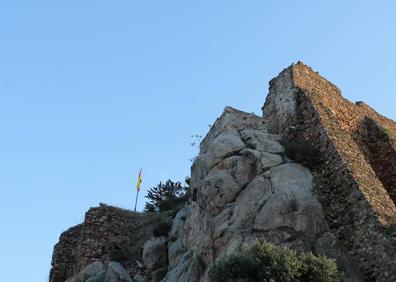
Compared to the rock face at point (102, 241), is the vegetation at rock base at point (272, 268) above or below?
below

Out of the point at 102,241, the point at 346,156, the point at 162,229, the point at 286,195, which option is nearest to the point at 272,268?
the point at 286,195

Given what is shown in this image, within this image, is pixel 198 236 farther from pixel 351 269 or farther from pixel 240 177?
pixel 351 269

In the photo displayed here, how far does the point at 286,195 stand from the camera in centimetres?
1466

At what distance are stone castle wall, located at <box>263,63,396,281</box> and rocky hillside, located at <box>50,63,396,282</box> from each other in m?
0.04

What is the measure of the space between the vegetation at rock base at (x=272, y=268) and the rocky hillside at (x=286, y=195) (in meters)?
1.94

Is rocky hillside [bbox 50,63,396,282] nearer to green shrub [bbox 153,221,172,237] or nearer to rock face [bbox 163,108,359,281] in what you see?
rock face [bbox 163,108,359,281]

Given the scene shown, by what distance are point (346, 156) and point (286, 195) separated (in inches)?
101

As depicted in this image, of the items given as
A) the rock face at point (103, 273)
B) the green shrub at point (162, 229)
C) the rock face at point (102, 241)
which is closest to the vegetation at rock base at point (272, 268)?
the rock face at point (103, 273)

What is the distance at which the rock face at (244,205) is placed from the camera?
13.9 meters

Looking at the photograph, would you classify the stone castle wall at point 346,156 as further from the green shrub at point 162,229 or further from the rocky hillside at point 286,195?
the green shrub at point 162,229

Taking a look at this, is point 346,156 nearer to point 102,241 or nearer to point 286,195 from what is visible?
point 286,195

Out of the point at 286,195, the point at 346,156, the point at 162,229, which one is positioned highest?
the point at 162,229

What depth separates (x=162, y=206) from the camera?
28047 mm

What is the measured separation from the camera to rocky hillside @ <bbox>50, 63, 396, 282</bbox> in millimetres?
13438
